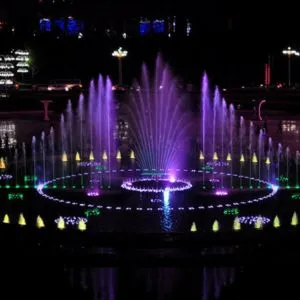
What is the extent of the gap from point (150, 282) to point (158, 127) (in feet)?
52.5

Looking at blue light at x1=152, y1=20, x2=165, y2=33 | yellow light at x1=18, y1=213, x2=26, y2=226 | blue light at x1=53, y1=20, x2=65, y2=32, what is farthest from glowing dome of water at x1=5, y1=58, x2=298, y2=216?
blue light at x1=53, y1=20, x2=65, y2=32

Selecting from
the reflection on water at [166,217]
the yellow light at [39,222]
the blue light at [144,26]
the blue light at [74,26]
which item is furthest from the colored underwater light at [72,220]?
the blue light at [144,26]

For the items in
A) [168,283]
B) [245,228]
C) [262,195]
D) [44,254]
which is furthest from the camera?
[262,195]

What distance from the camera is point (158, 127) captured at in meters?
25.5

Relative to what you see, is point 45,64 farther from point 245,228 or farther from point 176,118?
point 245,228

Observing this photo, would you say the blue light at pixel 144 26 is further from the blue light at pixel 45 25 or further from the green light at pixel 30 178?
the green light at pixel 30 178

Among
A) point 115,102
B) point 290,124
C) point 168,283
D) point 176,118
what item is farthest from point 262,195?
point 115,102

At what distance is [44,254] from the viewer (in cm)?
1083

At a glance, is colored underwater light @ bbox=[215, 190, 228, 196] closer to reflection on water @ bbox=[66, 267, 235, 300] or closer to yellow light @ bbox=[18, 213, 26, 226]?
yellow light @ bbox=[18, 213, 26, 226]

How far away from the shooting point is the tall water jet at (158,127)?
20636 millimetres

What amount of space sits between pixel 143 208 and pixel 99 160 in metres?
6.94

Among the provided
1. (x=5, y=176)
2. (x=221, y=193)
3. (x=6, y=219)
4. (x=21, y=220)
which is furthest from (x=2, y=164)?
(x=221, y=193)

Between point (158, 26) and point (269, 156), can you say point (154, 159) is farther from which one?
point (158, 26)

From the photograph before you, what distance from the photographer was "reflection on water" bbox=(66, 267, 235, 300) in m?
9.38
